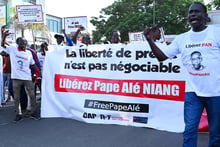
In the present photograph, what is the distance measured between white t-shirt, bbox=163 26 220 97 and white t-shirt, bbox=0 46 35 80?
361 centimetres

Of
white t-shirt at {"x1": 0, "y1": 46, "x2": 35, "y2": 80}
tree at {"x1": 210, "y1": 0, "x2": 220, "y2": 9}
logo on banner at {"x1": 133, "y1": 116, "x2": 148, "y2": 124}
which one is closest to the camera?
logo on banner at {"x1": 133, "y1": 116, "x2": 148, "y2": 124}

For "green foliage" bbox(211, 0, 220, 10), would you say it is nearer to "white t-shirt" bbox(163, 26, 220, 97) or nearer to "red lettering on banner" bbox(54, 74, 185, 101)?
"red lettering on banner" bbox(54, 74, 185, 101)

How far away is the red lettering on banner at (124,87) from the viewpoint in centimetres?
459

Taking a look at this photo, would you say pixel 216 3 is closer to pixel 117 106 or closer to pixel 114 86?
pixel 114 86

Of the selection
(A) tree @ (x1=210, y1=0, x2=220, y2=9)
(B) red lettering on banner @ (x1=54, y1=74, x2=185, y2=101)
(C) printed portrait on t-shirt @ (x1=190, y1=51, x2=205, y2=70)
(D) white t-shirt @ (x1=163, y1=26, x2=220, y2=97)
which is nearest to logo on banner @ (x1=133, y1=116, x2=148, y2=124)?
(B) red lettering on banner @ (x1=54, y1=74, x2=185, y2=101)

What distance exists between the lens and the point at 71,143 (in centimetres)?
394

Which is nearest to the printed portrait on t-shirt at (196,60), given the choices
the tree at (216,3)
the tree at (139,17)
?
the tree at (216,3)

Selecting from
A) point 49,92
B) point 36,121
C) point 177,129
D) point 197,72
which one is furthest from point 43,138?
point 197,72

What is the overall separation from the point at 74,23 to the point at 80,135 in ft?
17.3

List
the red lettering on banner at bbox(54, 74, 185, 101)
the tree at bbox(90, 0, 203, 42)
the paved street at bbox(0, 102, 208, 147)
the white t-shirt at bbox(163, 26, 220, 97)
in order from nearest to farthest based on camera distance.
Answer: the white t-shirt at bbox(163, 26, 220, 97) < the paved street at bbox(0, 102, 208, 147) < the red lettering on banner at bbox(54, 74, 185, 101) < the tree at bbox(90, 0, 203, 42)

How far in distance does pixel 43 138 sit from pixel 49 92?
1554 mm

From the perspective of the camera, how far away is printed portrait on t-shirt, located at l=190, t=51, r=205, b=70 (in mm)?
2635

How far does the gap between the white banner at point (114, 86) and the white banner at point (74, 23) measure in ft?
10.8

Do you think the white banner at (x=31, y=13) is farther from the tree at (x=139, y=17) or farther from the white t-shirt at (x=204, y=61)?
the tree at (x=139, y=17)
